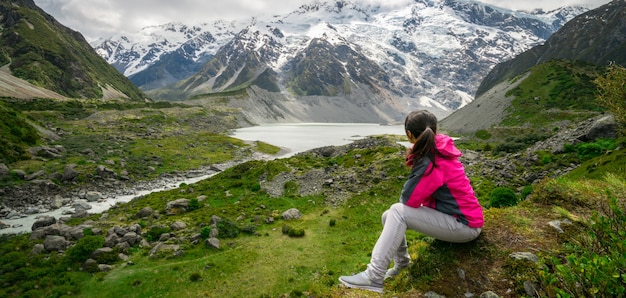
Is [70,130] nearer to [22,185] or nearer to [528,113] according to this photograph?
[22,185]

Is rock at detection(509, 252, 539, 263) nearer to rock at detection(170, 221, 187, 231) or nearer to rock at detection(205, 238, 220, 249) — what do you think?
rock at detection(205, 238, 220, 249)

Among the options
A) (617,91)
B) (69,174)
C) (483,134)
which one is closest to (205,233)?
(69,174)

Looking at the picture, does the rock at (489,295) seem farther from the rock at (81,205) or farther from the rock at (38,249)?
the rock at (81,205)

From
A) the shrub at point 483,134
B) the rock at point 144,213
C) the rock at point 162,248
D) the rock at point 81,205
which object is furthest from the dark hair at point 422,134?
A: the shrub at point 483,134

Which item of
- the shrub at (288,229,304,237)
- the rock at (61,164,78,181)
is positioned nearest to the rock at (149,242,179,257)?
the shrub at (288,229,304,237)

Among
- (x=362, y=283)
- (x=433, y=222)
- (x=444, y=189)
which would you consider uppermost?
(x=444, y=189)

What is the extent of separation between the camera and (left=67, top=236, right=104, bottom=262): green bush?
66.5 ft

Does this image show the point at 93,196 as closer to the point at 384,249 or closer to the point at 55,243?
the point at 55,243

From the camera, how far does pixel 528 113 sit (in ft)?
340

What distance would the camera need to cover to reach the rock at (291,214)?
2806cm

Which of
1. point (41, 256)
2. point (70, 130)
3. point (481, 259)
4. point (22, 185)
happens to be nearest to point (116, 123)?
point (70, 130)

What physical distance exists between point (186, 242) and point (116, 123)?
97.3 metres

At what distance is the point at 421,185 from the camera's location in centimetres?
739

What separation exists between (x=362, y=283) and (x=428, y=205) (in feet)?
8.11
